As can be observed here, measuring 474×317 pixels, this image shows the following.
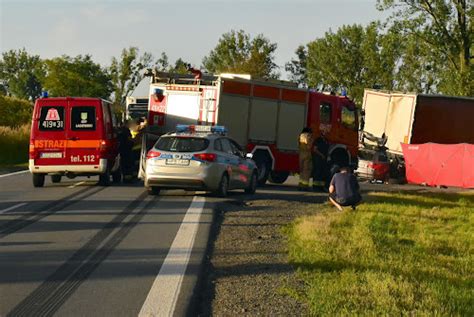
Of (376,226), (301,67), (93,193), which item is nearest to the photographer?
(376,226)

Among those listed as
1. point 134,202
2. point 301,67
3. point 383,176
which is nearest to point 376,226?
point 134,202

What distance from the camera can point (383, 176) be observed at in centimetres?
2841

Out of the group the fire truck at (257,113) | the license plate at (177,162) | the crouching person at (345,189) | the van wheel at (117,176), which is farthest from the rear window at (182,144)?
the van wheel at (117,176)

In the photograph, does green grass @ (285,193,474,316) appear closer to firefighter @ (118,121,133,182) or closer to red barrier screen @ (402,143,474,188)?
firefighter @ (118,121,133,182)

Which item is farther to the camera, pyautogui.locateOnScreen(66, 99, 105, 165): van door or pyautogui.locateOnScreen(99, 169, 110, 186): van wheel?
pyautogui.locateOnScreen(99, 169, 110, 186): van wheel

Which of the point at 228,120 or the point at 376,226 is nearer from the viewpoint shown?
the point at 376,226

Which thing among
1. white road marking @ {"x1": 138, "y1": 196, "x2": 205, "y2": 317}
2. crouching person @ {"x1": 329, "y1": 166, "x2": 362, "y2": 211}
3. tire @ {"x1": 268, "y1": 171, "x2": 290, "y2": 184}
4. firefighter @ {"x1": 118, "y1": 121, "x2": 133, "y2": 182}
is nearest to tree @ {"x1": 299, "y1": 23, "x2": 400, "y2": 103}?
tire @ {"x1": 268, "y1": 171, "x2": 290, "y2": 184}

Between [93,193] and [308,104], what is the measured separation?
7792mm

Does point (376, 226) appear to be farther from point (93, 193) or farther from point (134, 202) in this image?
point (93, 193)

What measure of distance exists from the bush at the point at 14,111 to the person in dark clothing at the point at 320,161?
36367 millimetres

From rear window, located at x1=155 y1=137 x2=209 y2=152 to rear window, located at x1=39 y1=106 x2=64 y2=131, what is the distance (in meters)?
3.05

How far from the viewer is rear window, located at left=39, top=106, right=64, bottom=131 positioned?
19359 millimetres

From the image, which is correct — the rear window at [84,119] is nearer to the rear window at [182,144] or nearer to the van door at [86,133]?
the van door at [86,133]

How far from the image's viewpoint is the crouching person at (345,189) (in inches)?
609
